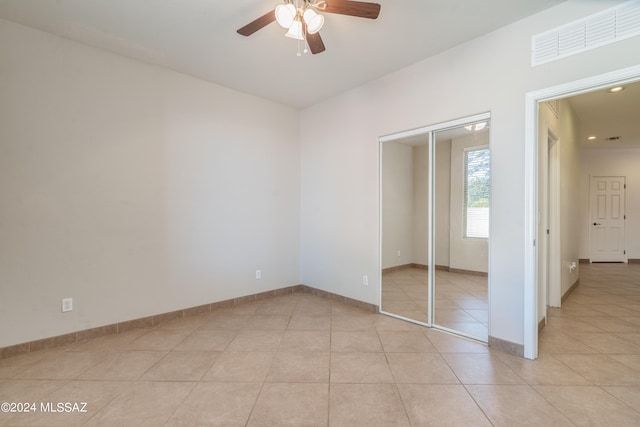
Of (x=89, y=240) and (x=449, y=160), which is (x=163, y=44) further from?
(x=449, y=160)

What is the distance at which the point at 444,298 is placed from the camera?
2990mm

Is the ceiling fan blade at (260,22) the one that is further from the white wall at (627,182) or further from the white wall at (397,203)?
the white wall at (627,182)

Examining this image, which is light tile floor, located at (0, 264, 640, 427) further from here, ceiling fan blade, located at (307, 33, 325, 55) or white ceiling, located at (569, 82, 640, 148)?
white ceiling, located at (569, 82, 640, 148)

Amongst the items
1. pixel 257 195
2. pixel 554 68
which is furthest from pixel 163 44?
pixel 554 68

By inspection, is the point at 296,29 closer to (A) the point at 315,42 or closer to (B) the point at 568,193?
(A) the point at 315,42

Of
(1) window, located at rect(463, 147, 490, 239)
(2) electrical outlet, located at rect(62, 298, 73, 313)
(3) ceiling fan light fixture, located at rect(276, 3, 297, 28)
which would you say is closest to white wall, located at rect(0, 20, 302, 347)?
(2) electrical outlet, located at rect(62, 298, 73, 313)

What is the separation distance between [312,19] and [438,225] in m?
2.29

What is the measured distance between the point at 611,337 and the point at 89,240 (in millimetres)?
5228

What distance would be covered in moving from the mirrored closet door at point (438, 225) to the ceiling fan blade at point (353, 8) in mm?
1484

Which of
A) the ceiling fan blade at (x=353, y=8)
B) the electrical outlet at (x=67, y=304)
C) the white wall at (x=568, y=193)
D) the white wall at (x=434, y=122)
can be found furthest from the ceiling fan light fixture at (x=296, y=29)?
the white wall at (x=568, y=193)

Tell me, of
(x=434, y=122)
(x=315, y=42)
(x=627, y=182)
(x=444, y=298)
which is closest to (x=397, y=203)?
(x=434, y=122)

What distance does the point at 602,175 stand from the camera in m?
7.06

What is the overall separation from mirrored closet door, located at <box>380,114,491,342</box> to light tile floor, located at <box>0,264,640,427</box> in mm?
333

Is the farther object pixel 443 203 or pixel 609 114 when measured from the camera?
pixel 609 114
